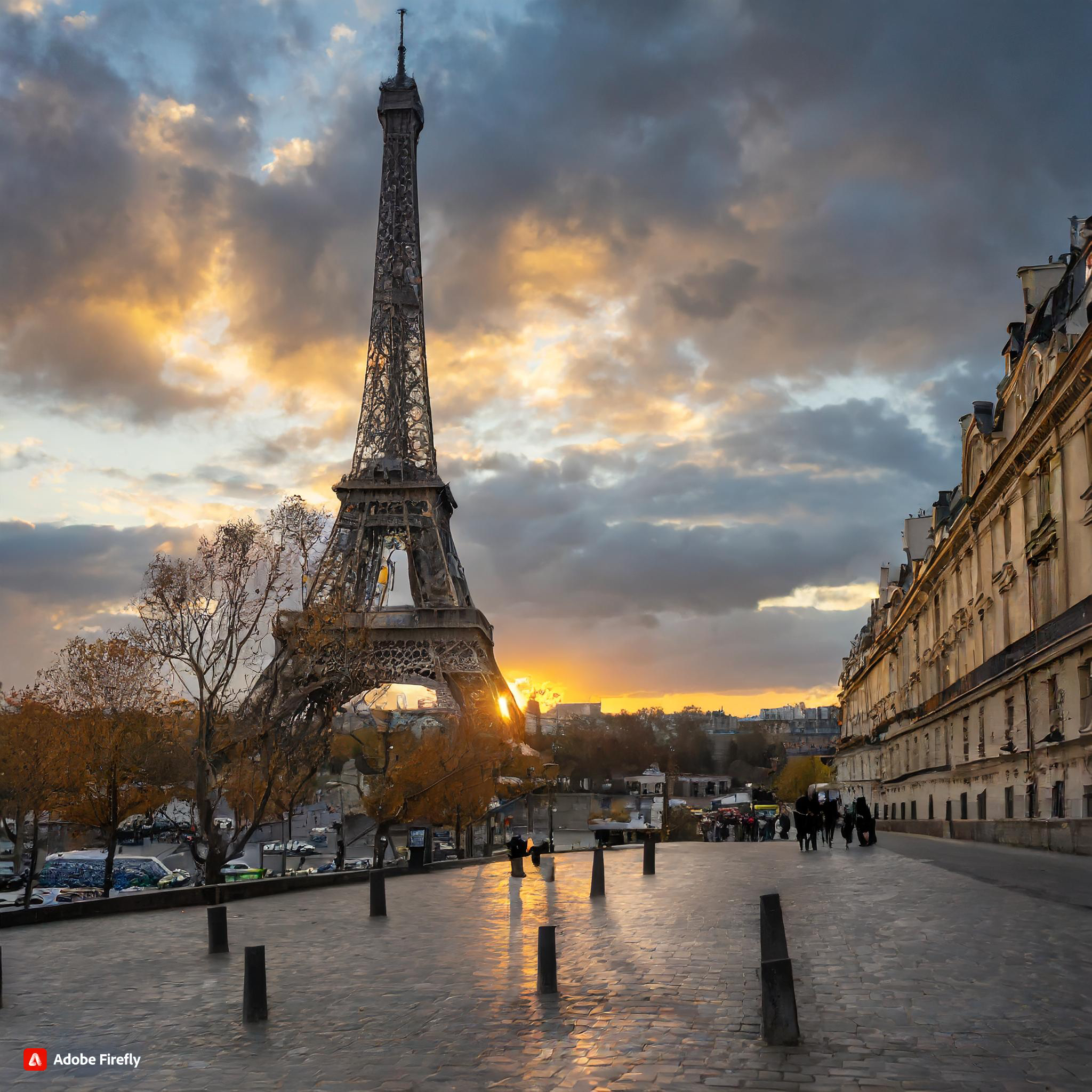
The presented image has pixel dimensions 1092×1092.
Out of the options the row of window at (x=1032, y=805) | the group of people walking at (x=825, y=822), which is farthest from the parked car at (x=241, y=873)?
the row of window at (x=1032, y=805)

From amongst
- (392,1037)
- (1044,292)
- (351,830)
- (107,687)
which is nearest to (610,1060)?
(392,1037)

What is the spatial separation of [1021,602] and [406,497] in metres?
54.4

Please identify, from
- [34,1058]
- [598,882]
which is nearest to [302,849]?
[598,882]

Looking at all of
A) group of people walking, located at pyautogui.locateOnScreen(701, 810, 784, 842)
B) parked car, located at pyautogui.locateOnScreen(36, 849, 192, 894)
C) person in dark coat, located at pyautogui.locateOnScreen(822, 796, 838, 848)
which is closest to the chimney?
person in dark coat, located at pyautogui.locateOnScreen(822, 796, 838, 848)

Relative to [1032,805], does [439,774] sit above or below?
below

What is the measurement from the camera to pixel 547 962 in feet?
36.0

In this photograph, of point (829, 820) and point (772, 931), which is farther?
point (829, 820)

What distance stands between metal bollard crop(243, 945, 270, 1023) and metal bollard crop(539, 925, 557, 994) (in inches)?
99.1

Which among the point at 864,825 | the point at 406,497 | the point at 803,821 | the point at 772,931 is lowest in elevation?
the point at 864,825

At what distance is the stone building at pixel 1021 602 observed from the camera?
29312 millimetres

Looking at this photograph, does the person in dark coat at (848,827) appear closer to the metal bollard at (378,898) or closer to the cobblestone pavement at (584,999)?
the cobblestone pavement at (584,999)
